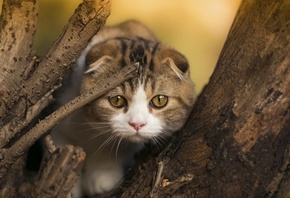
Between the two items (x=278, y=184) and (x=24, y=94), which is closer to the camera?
(x=278, y=184)

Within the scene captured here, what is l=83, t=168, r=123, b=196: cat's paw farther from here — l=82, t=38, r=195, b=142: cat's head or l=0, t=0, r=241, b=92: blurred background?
l=0, t=0, r=241, b=92: blurred background

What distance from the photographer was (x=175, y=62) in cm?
192

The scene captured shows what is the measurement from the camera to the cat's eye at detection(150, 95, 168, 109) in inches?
74.1

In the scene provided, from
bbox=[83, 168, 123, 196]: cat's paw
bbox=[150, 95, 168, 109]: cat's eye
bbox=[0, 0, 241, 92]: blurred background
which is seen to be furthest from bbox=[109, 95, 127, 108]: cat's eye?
bbox=[0, 0, 241, 92]: blurred background

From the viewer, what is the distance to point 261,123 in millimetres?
1598

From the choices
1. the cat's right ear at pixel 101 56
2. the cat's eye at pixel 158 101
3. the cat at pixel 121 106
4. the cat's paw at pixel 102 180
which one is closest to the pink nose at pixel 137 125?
the cat at pixel 121 106

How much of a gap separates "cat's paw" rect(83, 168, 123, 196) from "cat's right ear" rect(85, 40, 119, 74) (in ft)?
1.59

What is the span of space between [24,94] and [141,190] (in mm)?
549

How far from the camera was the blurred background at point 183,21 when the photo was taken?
2.83m

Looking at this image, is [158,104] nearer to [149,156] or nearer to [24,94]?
[149,156]

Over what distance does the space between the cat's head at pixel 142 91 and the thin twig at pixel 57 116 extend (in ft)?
0.30

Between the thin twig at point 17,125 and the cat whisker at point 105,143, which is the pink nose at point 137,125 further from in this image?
the thin twig at point 17,125

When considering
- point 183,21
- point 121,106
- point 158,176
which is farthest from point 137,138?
point 183,21

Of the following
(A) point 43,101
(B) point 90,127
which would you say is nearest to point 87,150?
(B) point 90,127
